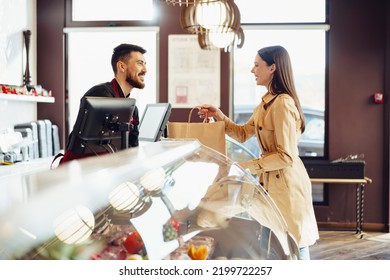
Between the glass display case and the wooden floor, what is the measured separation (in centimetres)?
250

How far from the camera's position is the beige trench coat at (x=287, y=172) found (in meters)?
2.09

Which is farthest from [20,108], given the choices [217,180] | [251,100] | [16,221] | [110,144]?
[16,221]

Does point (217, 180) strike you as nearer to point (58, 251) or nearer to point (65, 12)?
point (58, 251)

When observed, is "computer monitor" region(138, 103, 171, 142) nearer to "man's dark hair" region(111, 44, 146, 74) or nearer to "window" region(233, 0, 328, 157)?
"man's dark hair" region(111, 44, 146, 74)

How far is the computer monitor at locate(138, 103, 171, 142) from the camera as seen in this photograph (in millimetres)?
2287

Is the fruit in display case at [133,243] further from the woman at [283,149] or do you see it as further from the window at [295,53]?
the window at [295,53]

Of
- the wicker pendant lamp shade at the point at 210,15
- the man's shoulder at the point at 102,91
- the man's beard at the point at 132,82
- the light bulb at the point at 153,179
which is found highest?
the wicker pendant lamp shade at the point at 210,15

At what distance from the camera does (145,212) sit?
125cm

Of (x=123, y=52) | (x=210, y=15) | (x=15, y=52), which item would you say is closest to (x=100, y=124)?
(x=123, y=52)

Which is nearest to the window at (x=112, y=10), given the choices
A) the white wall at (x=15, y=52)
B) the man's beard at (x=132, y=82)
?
the white wall at (x=15, y=52)

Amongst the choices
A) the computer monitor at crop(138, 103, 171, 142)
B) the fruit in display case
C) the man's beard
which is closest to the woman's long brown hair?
the computer monitor at crop(138, 103, 171, 142)
